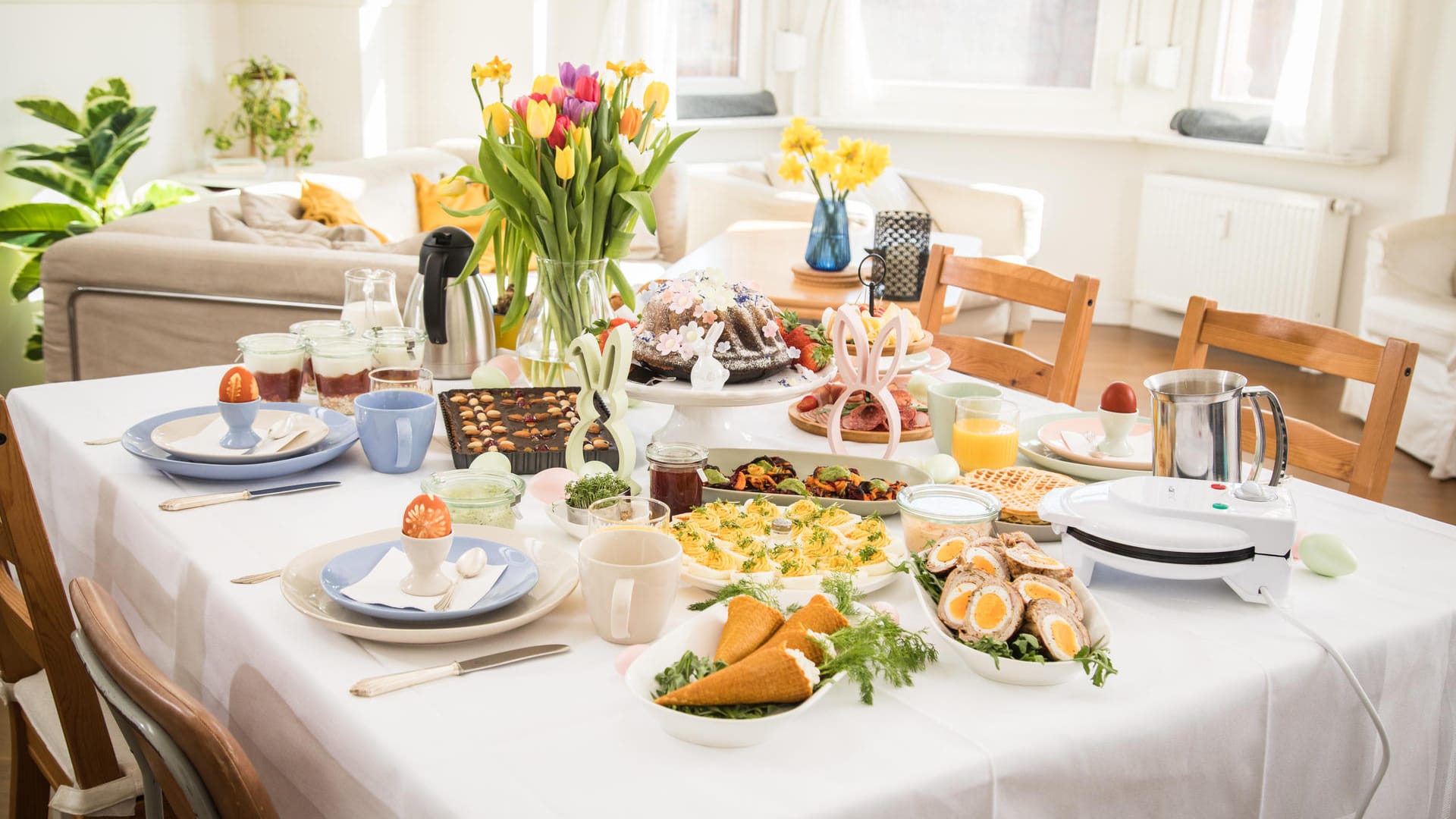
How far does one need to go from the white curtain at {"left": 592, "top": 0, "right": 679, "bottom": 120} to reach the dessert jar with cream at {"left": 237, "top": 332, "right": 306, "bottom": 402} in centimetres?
401

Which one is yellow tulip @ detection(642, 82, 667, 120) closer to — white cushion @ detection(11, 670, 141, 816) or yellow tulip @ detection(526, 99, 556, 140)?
yellow tulip @ detection(526, 99, 556, 140)

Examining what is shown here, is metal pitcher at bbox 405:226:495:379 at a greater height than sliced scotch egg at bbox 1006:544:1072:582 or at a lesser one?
greater

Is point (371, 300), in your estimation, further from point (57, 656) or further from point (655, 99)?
point (57, 656)

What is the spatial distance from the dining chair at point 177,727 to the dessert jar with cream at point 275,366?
2.91ft

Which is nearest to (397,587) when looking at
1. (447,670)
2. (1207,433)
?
(447,670)

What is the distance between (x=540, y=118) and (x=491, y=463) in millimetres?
517

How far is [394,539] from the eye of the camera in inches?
50.7

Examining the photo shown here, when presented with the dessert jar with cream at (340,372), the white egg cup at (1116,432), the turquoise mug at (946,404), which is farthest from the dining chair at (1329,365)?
the dessert jar with cream at (340,372)

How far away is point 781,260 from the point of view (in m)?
3.79

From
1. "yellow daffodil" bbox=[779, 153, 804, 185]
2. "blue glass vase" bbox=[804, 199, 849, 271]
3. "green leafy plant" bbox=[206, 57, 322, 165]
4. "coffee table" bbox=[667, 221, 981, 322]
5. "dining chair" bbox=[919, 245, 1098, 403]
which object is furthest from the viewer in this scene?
"green leafy plant" bbox=[206, 57, 322, 165]

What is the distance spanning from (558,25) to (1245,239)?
3.30m

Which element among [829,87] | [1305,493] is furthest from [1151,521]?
[829,87]

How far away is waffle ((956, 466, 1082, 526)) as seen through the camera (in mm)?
1390

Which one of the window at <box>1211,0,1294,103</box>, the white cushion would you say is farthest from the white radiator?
the white cushion
